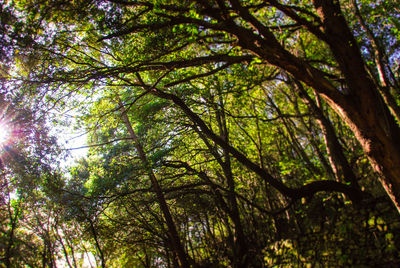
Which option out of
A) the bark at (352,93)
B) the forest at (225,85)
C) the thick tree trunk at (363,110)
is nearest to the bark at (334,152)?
the forest at (225,85)

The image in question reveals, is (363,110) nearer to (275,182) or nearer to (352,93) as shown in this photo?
(352,93)

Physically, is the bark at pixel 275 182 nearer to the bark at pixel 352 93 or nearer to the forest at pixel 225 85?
the forest at pixel 225 85

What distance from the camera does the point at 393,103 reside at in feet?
16.2

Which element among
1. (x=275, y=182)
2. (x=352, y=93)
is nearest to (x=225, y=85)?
(x=275, y=182)

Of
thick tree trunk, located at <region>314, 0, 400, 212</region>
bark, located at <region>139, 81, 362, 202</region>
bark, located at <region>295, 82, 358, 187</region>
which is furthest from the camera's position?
bark, located at <region>295, 82, 358, 187</region>

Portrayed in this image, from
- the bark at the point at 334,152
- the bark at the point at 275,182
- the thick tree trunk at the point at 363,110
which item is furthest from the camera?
the bark at the point at 334,152

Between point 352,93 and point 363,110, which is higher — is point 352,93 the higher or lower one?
the higher one

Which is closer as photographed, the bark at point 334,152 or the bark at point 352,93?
the bark at point 352,93

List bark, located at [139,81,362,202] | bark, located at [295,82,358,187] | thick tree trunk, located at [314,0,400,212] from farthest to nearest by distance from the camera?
bark, located at [295,82,358,187] < bark, located at [139,81,362,202] < thick tree trunk, located at [314,0,400,212]

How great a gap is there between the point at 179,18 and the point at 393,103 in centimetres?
510

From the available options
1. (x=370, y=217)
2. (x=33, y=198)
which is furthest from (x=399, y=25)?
(x=33, y=198)

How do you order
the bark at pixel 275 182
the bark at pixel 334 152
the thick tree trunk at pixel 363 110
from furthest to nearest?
the bark at pixel 334 152
the bark at pixel 275 182
the thick tree trunk at pixel 363 110

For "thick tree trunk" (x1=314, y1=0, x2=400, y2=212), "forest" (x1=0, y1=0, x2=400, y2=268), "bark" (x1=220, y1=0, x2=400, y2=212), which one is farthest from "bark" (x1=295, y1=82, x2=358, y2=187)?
"bark" (x1=220, y1=0, x2=400, y2=212)

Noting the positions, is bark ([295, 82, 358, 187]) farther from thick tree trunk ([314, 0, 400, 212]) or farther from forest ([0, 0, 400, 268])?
thick tree trunk ([314, 0, 400, 212])
